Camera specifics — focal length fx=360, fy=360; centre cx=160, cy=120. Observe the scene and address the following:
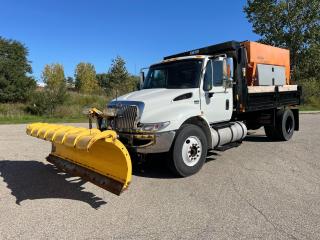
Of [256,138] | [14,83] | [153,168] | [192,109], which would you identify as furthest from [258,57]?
[14,83]

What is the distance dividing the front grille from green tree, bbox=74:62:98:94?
53.5 meters

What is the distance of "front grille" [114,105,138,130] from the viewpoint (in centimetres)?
704

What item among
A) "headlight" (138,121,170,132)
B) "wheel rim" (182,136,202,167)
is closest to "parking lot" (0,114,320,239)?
"wheel rim" (182,136,202,167)

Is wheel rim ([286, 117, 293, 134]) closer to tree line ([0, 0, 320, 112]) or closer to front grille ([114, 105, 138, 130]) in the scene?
front grille ([114, 105, 138, 130])

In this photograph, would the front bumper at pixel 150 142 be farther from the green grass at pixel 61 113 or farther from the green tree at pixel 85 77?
the green tree at pixel 85 77

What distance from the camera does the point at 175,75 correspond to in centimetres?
844

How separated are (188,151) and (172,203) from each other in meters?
1.85

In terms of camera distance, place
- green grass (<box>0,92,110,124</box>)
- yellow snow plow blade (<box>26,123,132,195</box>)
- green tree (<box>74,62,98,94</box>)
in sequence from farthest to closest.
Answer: green tree (<box>74,62,98,94</box>) < green grass (<box>0,92,110,124</box>) < yellow snow plow blade (<box>26,123,132,195</box>)

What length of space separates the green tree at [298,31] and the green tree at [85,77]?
34152 millimetres

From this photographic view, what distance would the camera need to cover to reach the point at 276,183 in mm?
6539

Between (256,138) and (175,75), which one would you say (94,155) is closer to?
(175,75)

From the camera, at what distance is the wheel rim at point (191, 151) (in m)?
7.20

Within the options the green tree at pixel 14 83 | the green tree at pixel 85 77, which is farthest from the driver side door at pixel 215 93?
the green tree at pixel 85 77

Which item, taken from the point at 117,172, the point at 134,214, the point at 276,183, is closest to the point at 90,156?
the point at 117,172
